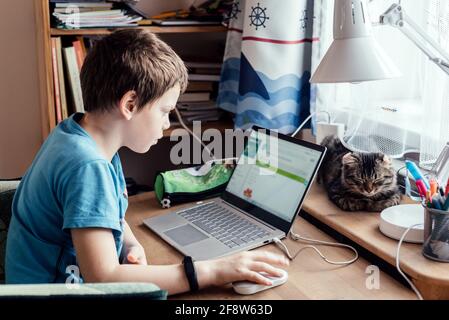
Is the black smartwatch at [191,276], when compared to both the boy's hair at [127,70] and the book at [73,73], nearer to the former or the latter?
the boy's hair at [127,70]

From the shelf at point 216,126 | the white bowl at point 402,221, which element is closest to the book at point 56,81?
the shelf at point 216,126

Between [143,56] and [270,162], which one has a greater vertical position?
[143,56]

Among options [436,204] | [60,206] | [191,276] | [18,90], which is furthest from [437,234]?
[18,90]

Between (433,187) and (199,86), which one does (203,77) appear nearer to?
(199,86)

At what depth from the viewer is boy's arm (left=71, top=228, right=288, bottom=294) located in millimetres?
928

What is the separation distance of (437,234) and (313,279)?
25 cm

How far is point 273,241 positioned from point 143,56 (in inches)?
19.0

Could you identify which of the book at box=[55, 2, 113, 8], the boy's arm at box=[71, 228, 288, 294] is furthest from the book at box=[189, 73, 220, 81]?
the boy's arm at box=[71, 228, 288, 294]

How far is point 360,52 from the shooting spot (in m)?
1.05
